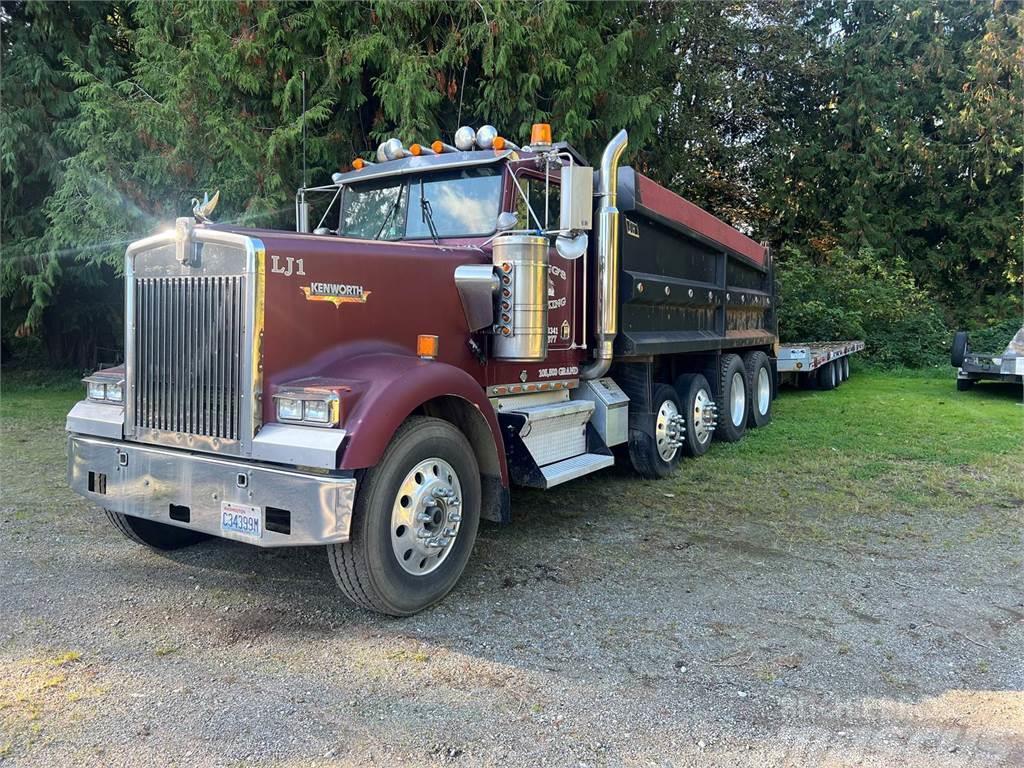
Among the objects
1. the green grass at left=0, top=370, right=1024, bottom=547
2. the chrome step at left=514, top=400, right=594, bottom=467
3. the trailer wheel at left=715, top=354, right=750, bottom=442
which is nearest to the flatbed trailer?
the green grass at left=0, top=370, right=1024, bottom=547

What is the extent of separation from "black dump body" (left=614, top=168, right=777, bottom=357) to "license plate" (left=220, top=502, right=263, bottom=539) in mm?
3375

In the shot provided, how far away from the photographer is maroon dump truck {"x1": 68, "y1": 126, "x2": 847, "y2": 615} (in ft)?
12.2

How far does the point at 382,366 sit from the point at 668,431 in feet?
12.5

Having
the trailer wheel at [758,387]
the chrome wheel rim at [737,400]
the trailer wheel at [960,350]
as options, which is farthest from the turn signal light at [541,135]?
the trailer wheel at [960,350]

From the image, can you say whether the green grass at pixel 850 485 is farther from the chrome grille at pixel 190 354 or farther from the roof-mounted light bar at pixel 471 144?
the chrome grille at pixel 190 354

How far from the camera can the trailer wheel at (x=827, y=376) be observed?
1345 centimetres

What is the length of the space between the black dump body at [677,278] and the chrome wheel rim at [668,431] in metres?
0.54

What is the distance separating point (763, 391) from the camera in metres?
10.4

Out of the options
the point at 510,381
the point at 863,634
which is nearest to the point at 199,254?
the point at 510,381

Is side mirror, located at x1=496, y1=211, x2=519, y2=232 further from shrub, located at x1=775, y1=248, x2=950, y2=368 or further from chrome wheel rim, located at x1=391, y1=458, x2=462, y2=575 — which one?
shrub, located at x1=775, y1=248, x2=950, y2=368

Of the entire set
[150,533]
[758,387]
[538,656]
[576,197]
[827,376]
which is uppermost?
[576,197]

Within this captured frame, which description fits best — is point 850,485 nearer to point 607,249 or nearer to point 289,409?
point 607,249

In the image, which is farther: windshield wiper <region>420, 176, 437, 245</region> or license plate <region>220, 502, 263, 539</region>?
windshield wiper <region>420, 176, 437, 245</region>

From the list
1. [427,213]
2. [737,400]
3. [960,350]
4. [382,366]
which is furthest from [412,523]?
[960,350]
